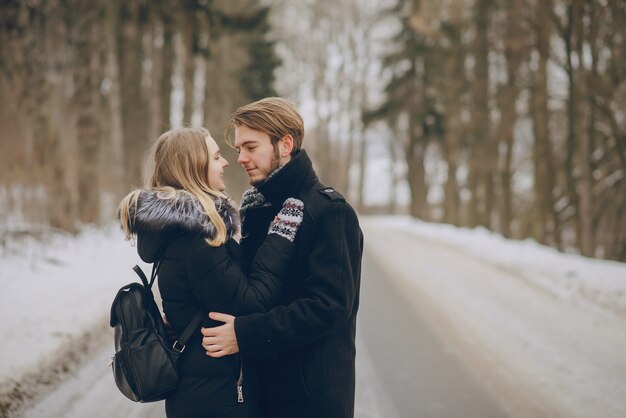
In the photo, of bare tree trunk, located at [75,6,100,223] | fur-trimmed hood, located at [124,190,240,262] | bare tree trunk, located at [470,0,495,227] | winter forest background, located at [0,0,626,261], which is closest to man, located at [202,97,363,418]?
fur-trimmed hood, located at [124,190,240,262]

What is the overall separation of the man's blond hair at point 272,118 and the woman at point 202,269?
0.81ft

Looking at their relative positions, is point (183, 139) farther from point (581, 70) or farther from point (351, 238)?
point (581, 70)

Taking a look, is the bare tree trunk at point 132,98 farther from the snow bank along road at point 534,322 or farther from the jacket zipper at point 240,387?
the jacket zipper at point 240,387

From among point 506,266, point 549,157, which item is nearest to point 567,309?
point 506,266

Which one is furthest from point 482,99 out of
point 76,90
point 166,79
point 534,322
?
point 534,322

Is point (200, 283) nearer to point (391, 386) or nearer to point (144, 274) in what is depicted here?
point (144, 274)

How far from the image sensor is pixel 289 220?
7.03 ft

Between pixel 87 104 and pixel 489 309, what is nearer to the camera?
pixel 489 309

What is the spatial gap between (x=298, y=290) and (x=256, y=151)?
0.57m

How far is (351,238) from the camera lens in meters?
2.15

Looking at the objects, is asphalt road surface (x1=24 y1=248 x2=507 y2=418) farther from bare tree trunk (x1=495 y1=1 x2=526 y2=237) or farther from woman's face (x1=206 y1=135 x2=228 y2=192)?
bare tree trunk (x1=495 y1=1 x2=526 y2=237)

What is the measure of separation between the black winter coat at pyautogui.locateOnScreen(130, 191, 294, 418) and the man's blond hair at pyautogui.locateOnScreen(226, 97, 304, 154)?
1.26ft

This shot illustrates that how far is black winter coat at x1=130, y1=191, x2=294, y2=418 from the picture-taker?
6.66ft

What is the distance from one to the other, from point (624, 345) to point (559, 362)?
3.38ft
